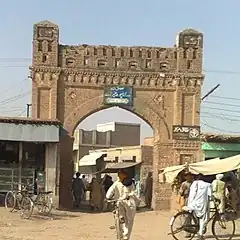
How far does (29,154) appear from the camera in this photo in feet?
79.6

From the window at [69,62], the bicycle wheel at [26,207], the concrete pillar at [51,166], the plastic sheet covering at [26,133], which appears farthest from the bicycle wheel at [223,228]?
the window at [69,62]

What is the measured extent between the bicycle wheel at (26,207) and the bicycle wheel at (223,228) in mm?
6898

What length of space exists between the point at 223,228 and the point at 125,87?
12.6 metres

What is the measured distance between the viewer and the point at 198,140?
26.4 meters

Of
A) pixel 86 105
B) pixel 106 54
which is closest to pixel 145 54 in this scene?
pixel 106 54

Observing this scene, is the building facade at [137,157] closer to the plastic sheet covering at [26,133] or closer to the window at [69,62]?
the window at [69,62]

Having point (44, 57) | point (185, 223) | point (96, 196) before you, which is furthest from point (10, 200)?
point (185, 223)

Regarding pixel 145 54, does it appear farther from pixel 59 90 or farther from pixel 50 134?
pixel 50 134

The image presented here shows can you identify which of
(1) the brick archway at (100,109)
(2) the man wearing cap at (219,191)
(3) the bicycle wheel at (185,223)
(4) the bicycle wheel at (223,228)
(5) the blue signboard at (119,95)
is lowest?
(4) the bicycle wheel at (223,228)

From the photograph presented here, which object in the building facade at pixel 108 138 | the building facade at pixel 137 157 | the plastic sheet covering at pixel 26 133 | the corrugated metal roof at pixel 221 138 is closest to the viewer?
the plastic sheet covering at pixel 26 133

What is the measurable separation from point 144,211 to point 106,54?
6919mm

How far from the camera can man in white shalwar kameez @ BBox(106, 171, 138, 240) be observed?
12070 millimetres

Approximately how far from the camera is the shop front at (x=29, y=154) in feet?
74.6

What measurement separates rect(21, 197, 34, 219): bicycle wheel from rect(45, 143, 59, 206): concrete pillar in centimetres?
327
